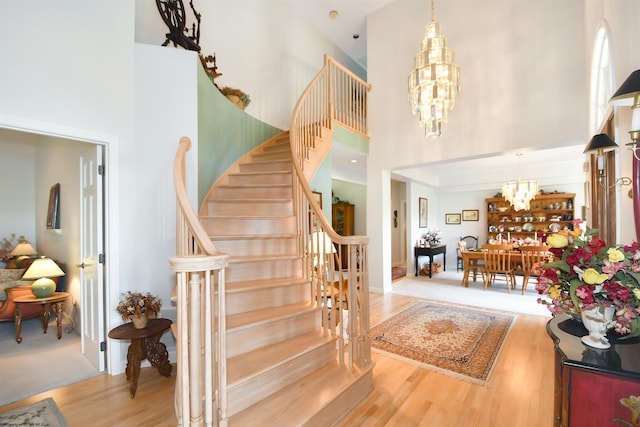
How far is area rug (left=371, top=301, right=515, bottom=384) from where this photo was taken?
108 inches

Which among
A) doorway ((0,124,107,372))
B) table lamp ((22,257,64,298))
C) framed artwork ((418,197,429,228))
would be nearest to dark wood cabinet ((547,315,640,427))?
doorway ((0,124,107,372))

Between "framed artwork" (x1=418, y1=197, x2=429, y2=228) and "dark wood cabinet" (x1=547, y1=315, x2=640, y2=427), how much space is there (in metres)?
6.73

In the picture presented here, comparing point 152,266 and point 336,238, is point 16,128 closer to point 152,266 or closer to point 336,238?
point 152,266

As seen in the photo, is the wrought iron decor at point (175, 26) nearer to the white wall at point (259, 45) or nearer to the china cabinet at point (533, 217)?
the white wall at point (259, 45)

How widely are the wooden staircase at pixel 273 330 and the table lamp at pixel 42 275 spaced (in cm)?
191

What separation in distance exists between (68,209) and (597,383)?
4682 mm

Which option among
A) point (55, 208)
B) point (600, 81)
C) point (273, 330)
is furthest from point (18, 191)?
point (600, 81)

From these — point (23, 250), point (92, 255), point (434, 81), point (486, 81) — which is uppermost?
point (486, 81)

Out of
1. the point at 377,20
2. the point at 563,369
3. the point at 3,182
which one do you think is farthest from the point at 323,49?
the point at 563,369

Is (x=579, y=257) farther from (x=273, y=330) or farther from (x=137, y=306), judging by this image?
(x=137, y=306)

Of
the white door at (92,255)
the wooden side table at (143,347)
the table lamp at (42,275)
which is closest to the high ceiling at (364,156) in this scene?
the white door at (92,255)

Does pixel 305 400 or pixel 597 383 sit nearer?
pixel 597 383

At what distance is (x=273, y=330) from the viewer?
222 centimetres

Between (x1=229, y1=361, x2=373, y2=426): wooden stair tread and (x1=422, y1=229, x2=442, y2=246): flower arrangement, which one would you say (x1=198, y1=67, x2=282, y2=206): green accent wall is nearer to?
(x1=229, y1=361, x2=373, y2=426): wooden stair tread
